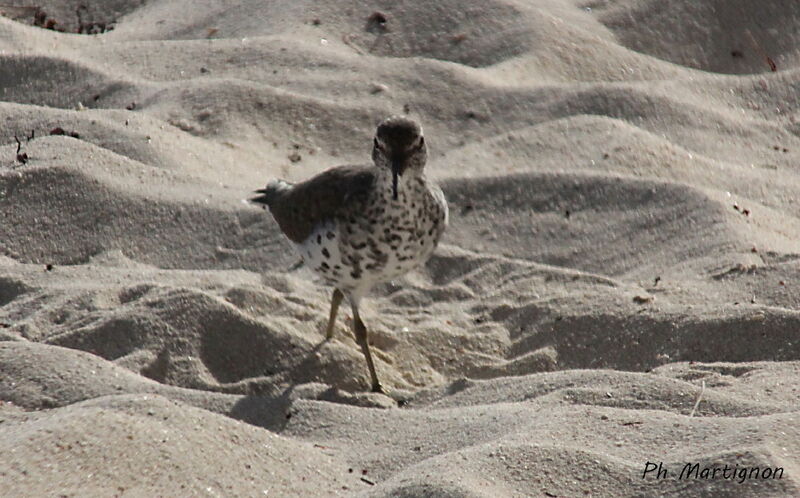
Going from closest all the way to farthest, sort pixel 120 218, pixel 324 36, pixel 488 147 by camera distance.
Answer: pixel 120 218 < pixel 488 147 < pixel 324 36

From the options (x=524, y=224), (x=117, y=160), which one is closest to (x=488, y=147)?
(x=524, y=224)

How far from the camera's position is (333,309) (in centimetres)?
564

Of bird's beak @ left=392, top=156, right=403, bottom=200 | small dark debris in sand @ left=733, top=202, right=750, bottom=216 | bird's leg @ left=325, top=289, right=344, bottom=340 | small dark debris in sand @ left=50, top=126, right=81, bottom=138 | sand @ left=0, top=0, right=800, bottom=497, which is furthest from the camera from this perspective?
small dark debris in sand @ left=50, top=126, right=81, bottom=138

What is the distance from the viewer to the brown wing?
5.10 metres

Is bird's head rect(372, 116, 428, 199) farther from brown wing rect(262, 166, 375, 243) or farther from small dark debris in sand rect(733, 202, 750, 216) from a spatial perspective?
small dark debris in sand rect(733, 202, 750, 216)

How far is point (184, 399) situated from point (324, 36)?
4.44 m

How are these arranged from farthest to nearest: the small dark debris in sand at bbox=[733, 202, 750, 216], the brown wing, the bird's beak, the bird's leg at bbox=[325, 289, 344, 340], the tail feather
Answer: the small dark debris in sand at bbox=[733, 202, 750, 216]
the tail feather
the bird's leg at bbox=[325, 289, 344, 340]
the brown wing
the bird's beak

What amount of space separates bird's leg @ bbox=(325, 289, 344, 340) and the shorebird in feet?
0.92

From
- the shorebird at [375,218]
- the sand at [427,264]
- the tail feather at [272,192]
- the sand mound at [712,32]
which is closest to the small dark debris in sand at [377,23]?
the sand at [427,264]

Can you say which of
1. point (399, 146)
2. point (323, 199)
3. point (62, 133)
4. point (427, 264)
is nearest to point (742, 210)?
point (427, 264)

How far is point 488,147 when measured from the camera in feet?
23.8

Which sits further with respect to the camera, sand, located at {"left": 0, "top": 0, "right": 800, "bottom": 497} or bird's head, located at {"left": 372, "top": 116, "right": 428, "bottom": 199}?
→ bird's head, located at {"left": 372, "top": 116, "right": 428, "bottom": 199}

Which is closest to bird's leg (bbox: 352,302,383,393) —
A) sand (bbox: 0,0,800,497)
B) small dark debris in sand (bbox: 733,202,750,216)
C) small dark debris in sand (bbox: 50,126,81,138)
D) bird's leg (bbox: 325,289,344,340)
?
sand (bbox: 0,0,800,497)

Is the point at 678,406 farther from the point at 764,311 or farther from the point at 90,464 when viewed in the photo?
the point at 90,464
